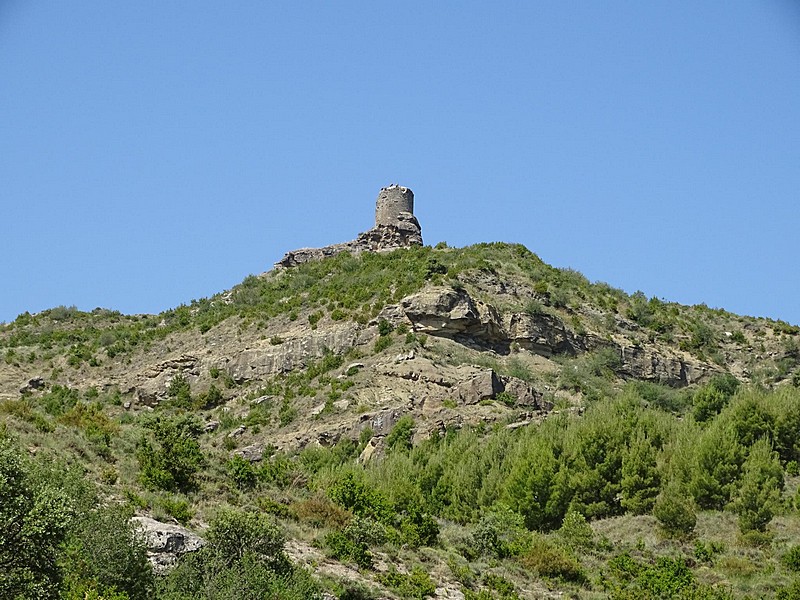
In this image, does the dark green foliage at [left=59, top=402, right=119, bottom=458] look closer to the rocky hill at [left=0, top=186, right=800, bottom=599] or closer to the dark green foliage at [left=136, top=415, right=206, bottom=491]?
the rocky hill at [left=0, top=186, right=800, bottom=599]

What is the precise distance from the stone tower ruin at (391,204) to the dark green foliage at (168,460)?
43340mm

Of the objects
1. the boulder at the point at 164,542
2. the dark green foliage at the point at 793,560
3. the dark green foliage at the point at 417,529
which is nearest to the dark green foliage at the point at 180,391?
the dark green foliage at the point at 417,529

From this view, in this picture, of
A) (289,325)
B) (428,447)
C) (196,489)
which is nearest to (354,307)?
(289,325)

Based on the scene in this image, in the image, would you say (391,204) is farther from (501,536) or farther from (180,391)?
(501,536)

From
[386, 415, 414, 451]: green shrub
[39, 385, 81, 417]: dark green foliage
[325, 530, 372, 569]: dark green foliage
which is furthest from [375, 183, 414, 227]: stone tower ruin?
[325, 530, 372, 569]: dark green foliage

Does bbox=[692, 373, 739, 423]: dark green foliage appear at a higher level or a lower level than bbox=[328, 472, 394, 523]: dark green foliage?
higher

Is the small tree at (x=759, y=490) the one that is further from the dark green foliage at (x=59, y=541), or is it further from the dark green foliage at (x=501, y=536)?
the dark green foliage at (x=59, y=541)

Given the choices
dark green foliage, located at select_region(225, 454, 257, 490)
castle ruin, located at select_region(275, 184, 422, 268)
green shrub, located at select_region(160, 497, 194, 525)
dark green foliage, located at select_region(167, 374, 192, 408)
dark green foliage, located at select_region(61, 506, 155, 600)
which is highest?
castle ruin, located at select_region(275, 184, 422, 268)

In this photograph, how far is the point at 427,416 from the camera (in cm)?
5234

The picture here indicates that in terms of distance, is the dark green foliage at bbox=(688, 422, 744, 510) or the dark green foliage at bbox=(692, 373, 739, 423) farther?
the dark green foliage at bbox=(692, 373, 739, 423)

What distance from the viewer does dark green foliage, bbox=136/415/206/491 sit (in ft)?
117

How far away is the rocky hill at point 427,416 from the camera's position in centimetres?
3650

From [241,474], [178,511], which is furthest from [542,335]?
[178,511]

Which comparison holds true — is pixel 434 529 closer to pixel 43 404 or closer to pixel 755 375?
pixel 43 404
